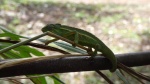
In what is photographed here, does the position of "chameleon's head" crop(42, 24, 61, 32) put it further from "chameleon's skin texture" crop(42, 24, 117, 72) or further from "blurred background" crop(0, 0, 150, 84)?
"blurred background" crop(0, 0, 150, 84)

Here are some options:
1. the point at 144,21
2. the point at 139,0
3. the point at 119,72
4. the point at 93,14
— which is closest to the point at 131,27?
the point at 144,21

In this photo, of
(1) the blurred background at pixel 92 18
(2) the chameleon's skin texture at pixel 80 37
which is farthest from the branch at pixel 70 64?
(1) the blurred background at pixel 92 18

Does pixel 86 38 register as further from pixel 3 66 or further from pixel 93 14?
pixel 93 14

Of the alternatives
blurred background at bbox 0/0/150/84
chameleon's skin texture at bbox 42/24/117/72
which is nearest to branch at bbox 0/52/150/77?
chameleon's skin texture at bbox 42/24/117/72

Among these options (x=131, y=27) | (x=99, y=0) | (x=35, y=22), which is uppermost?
(x=99, y=0)

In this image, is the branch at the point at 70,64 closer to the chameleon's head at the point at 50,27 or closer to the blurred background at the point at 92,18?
the chameleon's head at the point at 50,27

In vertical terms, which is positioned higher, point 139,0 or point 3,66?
point 139,0

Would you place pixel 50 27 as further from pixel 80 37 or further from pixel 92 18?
pixel 92 18
